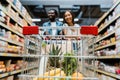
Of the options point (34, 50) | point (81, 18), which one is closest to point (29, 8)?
point (81, 18)

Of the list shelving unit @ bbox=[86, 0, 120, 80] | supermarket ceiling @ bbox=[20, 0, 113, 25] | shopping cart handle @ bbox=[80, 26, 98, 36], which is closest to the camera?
shopping cart handle @ bbox=[80, 26, 98, 36]

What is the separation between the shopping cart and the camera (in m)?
1.32

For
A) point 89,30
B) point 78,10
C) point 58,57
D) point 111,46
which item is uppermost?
point 78,10

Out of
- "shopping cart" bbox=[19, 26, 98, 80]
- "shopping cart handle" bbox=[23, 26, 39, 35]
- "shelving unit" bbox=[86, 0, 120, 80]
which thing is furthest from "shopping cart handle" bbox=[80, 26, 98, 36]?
"shelving unit" bbox=[86, 0, 120, 80]

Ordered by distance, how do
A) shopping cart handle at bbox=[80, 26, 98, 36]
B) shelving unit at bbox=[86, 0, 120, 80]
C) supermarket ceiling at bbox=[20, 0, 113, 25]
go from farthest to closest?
supermarket ceiling at bbox=[20, 0, 113, 25], shelving unit at bbox=[86, 0, 120, 80], shopping cart handle at bbox=[80, 26, 98, 36]

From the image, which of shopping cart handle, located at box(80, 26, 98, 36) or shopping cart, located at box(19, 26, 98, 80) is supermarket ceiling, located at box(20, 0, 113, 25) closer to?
shopping cart, located at box(19, 26, 98, 80)

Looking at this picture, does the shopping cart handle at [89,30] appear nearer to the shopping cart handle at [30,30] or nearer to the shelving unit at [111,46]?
the shopping cart handle at [30,30]

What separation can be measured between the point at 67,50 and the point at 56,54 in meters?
0.10

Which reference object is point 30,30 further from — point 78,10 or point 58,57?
point 78,10

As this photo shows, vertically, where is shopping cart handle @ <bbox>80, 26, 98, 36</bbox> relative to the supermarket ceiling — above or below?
below

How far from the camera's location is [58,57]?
56.6 inches

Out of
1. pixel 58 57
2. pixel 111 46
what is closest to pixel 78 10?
pixel 111 46

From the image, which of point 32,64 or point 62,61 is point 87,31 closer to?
point 62,61

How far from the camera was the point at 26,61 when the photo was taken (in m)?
1.44
